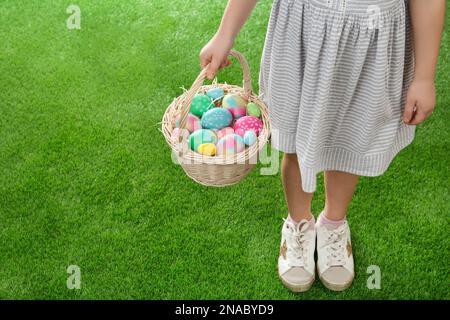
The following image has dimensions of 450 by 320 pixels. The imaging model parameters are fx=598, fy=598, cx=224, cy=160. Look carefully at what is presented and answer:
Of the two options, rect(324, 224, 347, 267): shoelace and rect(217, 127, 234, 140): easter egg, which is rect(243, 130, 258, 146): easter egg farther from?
rect(324, 224, 347, 267): shoelace

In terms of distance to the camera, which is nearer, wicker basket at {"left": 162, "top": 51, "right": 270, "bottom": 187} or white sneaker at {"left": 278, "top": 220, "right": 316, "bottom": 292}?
wicker basket at {"left": 162, "top": 51, "right": 270, "bottom": 187}

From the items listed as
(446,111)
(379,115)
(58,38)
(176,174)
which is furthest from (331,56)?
(58,38)

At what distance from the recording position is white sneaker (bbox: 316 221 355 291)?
1440 millimetres

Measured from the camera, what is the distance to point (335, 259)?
1451 mm

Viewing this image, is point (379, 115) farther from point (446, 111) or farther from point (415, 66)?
point (446, 111)

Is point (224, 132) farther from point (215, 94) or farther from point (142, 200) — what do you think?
point (142, 200)

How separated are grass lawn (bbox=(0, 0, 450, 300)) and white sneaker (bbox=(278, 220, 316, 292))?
0.03m

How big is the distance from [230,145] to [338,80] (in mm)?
385

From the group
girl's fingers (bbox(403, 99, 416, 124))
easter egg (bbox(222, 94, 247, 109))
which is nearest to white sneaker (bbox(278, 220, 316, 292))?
easter egg (bbox(222, 94, 247, 109))

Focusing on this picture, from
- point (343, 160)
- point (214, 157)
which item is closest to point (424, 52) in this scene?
point (343, 160)

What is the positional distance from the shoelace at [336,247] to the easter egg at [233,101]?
382mm

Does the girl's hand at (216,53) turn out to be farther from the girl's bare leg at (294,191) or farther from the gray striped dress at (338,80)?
the girl's bare leg at (294,191)

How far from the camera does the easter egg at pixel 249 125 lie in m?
1.42

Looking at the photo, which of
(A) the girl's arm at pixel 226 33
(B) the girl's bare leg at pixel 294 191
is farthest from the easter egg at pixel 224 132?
(A) the girl's arm at pixel 226 33
